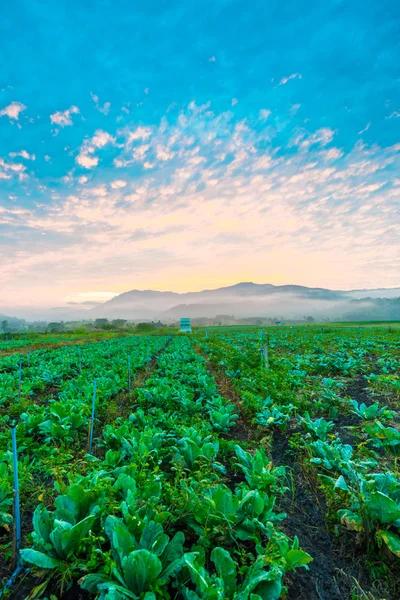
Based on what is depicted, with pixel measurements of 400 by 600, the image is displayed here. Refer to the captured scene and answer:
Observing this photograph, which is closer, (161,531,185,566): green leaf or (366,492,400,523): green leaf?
(161,531,185,566): green leaf

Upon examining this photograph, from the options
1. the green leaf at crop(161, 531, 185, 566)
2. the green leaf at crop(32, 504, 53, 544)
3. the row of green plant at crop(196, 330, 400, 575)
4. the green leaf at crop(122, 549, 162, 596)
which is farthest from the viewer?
the row of green plant at crop(196, 330, 400, 575)

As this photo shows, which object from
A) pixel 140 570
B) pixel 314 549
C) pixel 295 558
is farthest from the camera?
pixel 314 549

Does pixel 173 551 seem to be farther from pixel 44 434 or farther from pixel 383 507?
pixel 44 434

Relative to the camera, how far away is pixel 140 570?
1897 millimetres

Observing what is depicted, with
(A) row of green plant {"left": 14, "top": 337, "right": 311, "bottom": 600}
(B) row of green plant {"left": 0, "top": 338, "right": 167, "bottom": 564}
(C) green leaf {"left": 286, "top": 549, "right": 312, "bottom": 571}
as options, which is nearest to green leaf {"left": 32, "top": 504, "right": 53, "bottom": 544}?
(A) row of green plant {"left": 14, "top": 337, "right": 311, "bottom": 600}

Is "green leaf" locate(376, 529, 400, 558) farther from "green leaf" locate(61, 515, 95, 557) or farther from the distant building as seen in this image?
the distant building

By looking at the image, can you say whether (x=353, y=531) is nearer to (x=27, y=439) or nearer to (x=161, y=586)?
(x=161, y=586)

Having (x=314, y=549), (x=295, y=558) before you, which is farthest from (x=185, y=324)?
(x=295, y=558)

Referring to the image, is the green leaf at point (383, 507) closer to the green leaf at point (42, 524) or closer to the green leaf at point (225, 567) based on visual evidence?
the green leaf at point (225, 567)

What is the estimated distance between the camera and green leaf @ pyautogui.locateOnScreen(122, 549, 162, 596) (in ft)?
6.20

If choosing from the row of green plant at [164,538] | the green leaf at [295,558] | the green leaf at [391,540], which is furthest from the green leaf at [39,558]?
the green leaf at [391,540]

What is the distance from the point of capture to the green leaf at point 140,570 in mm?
1889

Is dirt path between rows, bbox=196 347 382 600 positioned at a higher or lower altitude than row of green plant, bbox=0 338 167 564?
lower

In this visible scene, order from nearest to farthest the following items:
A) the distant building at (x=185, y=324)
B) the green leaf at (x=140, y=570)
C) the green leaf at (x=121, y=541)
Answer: the green leaf at (x=140, y=570), the green leaf at (x=121, y=541), the distant building at (x=185, y=324)
